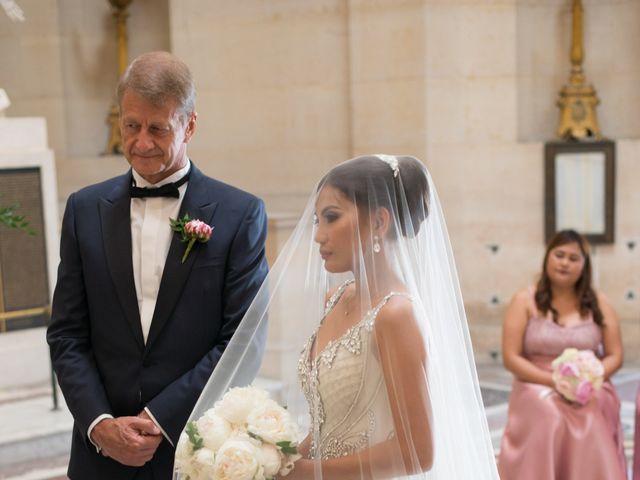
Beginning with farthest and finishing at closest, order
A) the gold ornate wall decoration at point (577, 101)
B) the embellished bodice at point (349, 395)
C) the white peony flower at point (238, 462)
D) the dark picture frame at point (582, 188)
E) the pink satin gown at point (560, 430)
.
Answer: the gold ornate wall decoration at point (577, 101)
the dark picture frame at point (582, 188)
the pink satin gown at point (560, 430)
the embellished bodice at point (349, 395)
the white peony flower at point (238, 462)

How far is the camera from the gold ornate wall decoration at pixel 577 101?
30.3 feet

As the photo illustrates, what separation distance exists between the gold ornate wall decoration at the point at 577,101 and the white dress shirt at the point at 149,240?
6715 millimetres

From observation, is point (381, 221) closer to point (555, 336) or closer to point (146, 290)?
point (146, 290)

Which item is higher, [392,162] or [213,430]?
[392,162]

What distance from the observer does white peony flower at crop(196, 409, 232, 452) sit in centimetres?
255

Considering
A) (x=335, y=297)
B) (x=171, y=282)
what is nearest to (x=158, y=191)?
(x=171, y=282)

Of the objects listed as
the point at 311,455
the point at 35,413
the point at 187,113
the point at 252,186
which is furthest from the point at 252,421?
the point at 252,186

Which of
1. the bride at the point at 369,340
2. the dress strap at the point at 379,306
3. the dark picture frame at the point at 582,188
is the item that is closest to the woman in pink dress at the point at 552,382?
the bride at the point at 369,340

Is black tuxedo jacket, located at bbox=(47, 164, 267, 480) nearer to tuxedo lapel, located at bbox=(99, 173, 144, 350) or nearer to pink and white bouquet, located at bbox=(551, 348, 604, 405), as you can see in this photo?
tuxedo lapel, located at bbox=(99, 173, 144, 350)

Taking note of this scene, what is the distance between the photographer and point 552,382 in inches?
221

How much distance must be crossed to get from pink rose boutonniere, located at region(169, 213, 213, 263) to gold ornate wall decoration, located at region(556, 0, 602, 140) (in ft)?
22.2

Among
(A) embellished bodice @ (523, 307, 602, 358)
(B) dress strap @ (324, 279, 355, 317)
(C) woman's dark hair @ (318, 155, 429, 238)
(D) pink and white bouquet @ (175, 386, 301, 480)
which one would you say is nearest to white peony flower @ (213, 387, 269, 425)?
(D) pink and white bouquet @ (175, 386, 301, 480)

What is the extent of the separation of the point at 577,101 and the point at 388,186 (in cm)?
705

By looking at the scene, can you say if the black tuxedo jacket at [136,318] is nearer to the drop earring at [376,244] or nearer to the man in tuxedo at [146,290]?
the man in tuxedo at [146,290]
